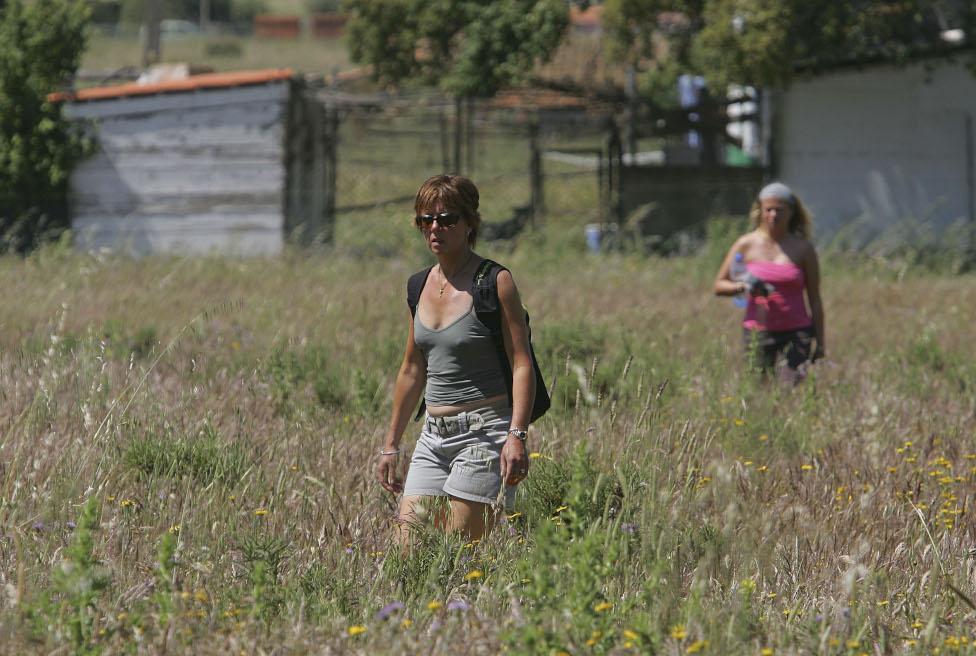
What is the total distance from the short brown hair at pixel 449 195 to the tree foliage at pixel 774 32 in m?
12.5

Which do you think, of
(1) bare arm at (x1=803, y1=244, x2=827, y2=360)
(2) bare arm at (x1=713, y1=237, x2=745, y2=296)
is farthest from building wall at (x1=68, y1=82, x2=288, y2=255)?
(1) bare arm at (x1=803, y1=244, x2=827, y2=360)

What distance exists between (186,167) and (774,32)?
27.4 feet

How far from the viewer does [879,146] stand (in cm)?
1848

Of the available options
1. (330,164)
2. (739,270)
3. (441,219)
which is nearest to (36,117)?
(330,164)

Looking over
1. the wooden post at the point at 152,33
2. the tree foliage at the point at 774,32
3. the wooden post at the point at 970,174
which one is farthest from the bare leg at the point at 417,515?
the wooden post at the point at 152,33

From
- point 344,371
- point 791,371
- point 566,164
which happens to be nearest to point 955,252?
point 791,371

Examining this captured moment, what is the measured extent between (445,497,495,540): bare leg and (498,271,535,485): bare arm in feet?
0.73

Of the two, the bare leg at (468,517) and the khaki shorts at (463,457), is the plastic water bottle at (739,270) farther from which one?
the bare leg at (468,517)

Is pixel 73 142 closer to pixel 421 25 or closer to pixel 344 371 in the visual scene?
pixel 421 25

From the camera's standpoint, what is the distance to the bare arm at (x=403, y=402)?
440 cm

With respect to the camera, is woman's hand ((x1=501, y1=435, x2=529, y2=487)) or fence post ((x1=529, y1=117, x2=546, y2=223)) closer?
woman's hand ((x1=501, y1=435, x2=529, y2=487))

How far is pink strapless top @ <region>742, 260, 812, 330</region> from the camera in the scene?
7262 millimetres

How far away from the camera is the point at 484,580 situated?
3.84 meters

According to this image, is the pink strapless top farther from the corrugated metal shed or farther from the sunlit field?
the corrugated metal shed
